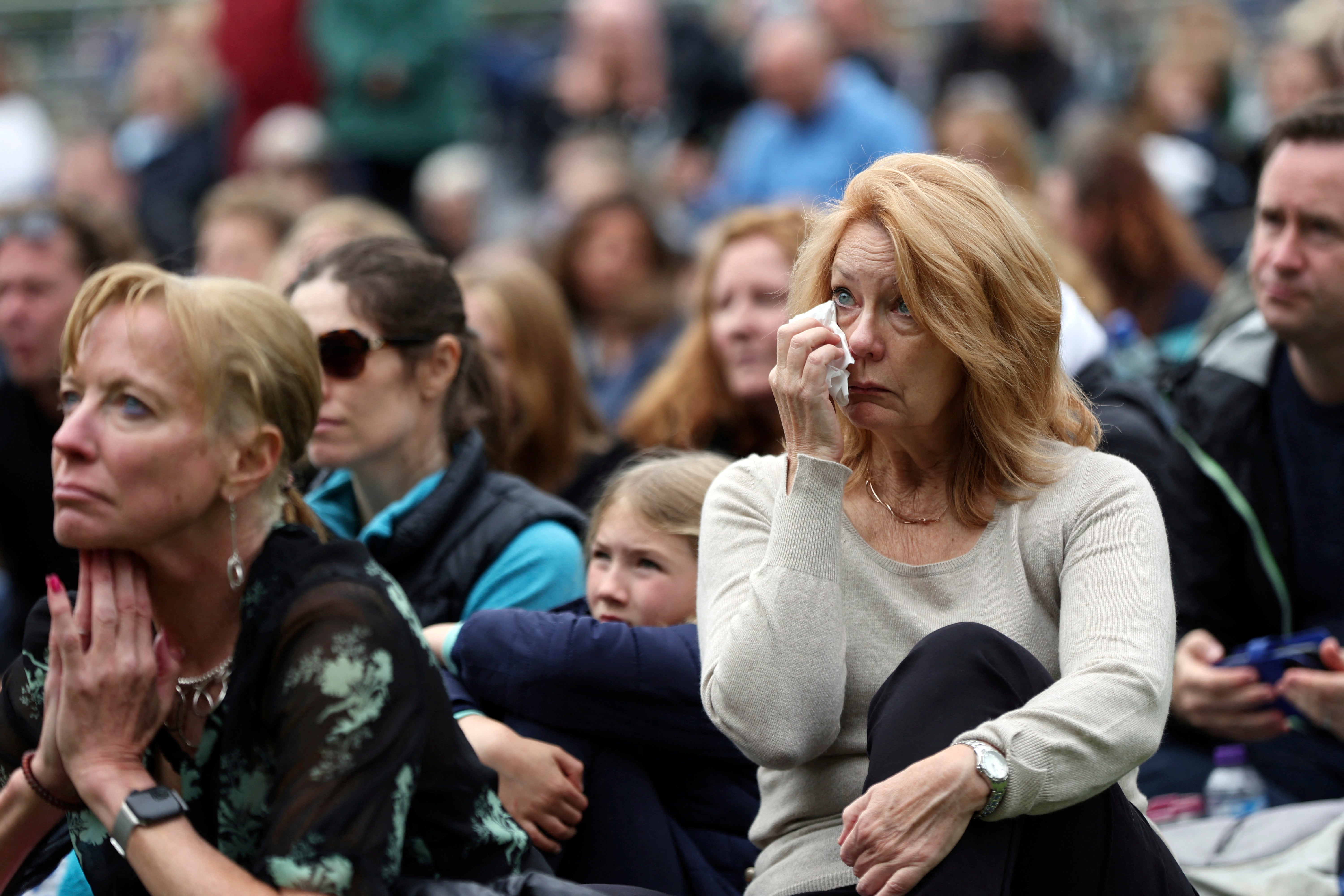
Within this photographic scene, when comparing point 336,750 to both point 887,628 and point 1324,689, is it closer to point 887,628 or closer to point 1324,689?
point 887,628

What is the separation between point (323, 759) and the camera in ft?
7.41

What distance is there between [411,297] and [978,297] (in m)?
1.59

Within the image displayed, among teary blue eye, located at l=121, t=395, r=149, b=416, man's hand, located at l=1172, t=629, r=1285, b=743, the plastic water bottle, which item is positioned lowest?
the plastic water bottle

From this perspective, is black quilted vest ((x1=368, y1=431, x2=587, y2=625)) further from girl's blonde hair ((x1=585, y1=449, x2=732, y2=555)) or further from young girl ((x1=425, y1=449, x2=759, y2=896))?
young girl ((x1=425, y1=449, x2=759, y2=896))

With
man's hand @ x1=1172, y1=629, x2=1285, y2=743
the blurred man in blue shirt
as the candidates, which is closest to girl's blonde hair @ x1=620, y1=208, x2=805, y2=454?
man's hand @ x1=1172, y1=629, x2=1285, y2=743

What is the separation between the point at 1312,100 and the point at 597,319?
3.80 meters

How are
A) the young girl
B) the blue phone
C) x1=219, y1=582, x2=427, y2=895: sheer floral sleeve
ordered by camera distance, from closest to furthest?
x1=219, y1=582, x2=427, y2=895: sheer floral sleeve < the young girl < the blue phone

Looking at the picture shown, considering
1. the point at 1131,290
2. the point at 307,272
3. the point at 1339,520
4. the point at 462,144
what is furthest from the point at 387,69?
the point at 1339,520

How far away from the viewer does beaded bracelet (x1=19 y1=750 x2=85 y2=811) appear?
97.7 inches

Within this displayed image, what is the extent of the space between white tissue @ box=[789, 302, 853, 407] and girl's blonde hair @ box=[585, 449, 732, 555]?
27.4 inches

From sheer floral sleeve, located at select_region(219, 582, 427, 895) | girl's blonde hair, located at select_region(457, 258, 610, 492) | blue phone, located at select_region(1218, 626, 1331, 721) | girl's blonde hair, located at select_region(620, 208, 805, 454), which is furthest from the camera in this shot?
girl's blonde hair, located at select_region(457, 258, 610, 492)

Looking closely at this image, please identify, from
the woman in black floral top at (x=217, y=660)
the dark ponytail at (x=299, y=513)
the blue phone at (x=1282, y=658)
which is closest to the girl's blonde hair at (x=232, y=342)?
the woman in black floral top at (x=217, y=660)

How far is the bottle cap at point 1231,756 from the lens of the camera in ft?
12.6

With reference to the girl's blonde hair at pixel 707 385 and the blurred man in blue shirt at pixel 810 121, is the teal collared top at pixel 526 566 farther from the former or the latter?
the blurred man in blue shirt at pixel 810 121
